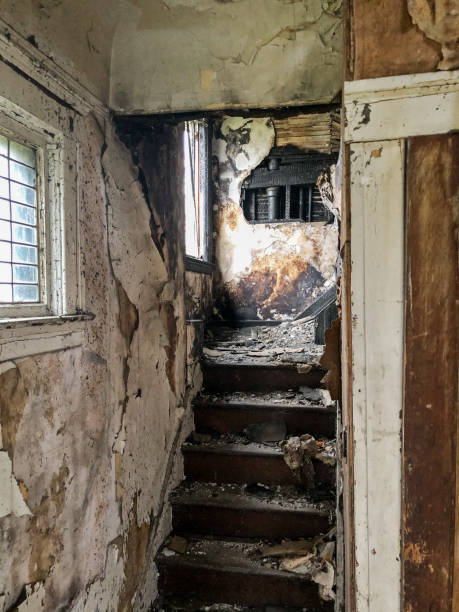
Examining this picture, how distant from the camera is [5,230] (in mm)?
1231

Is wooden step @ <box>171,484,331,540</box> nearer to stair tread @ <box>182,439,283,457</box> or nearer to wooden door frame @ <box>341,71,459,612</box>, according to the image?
stair tread @ <box>182,439,283,457</box>

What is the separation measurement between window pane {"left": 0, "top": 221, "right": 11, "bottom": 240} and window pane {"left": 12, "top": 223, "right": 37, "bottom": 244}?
0.02 m

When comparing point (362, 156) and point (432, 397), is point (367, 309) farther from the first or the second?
point (362, 156)

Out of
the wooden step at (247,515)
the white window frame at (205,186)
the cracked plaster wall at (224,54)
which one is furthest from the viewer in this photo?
the white window frame at (205,186)

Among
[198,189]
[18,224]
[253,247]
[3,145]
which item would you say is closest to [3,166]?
[3,145]

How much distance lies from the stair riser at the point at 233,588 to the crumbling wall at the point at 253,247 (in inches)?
117

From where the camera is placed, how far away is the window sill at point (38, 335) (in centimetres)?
112

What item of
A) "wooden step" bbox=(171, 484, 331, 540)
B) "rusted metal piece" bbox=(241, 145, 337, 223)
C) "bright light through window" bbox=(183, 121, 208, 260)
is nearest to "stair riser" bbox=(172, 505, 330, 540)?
"wooden step" bbox=(171, 484, 331, 540)

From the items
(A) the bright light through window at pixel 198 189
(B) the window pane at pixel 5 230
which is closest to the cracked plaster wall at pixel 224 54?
(B) the window pane at pixel 5 230

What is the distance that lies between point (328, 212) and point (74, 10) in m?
3.68

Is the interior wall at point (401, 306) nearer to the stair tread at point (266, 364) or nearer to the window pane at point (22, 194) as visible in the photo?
the window pane at point (22, 194)

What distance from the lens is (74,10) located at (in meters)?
1.41

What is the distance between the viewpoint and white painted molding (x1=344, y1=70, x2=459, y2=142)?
36.3 inches

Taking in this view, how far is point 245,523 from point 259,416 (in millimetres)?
636
